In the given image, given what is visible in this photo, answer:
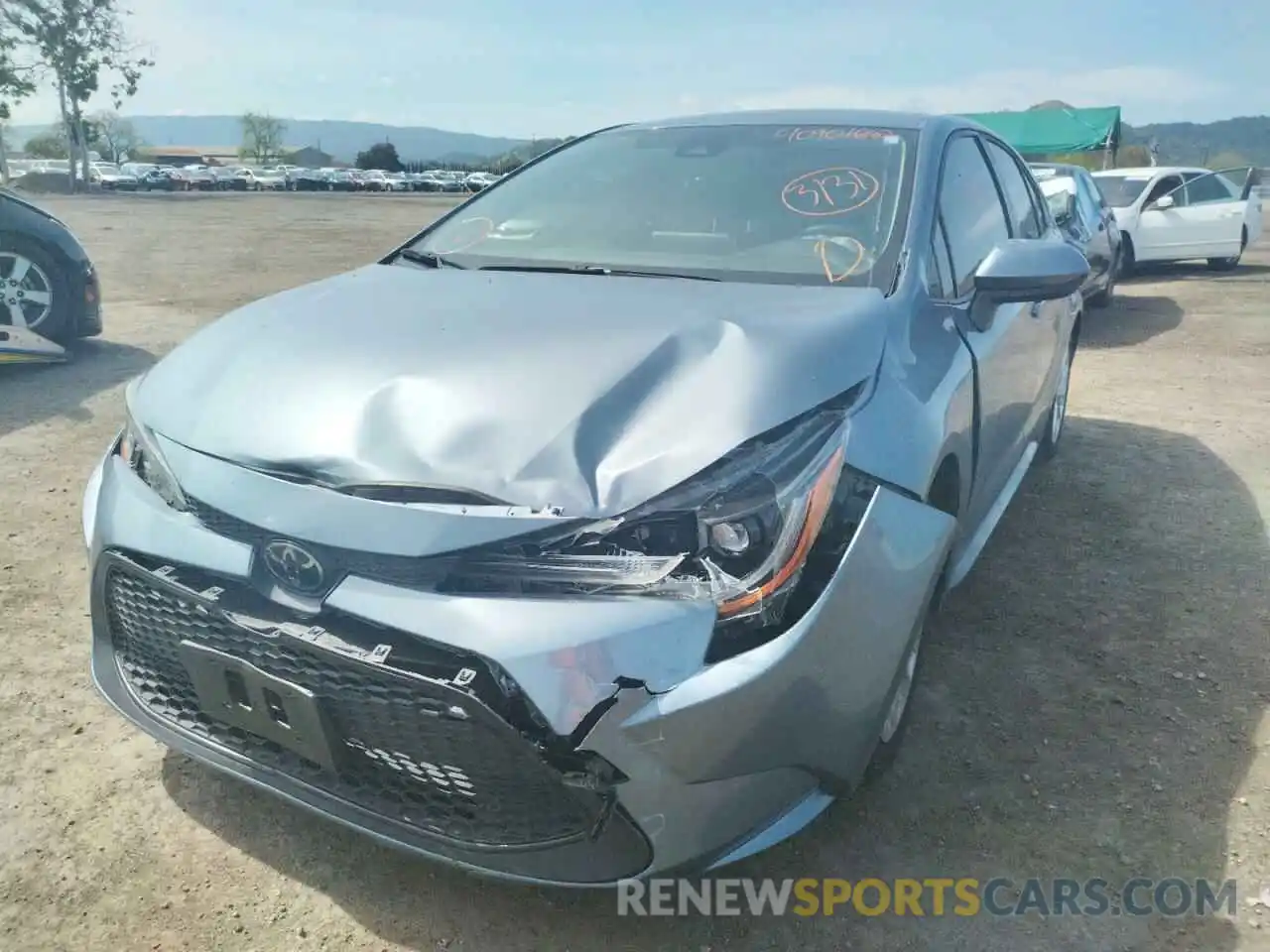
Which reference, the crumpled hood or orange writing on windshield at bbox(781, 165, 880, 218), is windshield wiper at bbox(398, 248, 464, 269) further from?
orange writing on windshield at bbox(781, 165, 880, 218)

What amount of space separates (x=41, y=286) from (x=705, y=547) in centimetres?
655

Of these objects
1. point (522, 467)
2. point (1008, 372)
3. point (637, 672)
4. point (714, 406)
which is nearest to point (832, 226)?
point (1008, 372)

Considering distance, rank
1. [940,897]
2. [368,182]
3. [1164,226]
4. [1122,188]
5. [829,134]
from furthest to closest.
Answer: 1. [368,182]
2. [1122,188]
3. [1164,226]
4. [829,134]
5. [940,897]

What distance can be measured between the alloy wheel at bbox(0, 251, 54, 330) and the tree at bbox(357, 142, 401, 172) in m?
77.5

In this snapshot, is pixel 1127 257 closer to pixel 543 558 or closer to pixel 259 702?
pixel 543 558

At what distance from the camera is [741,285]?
2607mm

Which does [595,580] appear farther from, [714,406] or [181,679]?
[181,679]

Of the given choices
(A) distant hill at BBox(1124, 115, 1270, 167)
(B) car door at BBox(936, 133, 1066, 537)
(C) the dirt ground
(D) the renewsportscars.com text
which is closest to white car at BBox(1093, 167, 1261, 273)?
(C) the dirt ground

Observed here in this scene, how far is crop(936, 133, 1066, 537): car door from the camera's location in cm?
293

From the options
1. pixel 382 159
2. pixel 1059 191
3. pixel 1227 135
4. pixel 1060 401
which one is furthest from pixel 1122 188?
pixel 382 159

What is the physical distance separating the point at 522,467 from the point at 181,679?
2.98 ft

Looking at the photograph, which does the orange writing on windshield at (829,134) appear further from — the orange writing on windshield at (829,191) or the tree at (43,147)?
the tree at (43,147)

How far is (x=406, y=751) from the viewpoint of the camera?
1840 millimetres

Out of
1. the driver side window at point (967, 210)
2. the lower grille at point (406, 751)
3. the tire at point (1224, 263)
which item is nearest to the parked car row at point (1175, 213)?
the tire at point (1224, 263)
